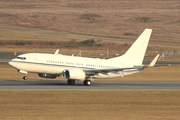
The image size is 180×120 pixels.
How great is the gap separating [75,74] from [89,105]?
1476 cm

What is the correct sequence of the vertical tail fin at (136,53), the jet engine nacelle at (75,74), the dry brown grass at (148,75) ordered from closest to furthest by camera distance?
the jet engine nacelle at (75,74) < the vertical tail fin at (136,53) < the dry brown grass at (148,75)

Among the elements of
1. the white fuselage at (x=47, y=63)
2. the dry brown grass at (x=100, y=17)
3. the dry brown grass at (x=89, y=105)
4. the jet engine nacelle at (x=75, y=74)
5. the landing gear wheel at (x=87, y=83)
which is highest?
the dry brown grass at (x=100, y=17)

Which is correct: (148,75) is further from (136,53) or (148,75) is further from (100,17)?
(100,17)

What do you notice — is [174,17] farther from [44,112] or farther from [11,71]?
[44,112]

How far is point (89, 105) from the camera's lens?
36.3 metres

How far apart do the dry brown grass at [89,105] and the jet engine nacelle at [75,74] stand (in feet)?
20.5

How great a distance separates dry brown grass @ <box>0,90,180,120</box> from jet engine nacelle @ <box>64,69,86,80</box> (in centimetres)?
626

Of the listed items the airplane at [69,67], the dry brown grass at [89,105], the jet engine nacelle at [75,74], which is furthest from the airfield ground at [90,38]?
the airplane at [69,67]

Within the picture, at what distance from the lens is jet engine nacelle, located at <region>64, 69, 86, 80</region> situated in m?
50.8

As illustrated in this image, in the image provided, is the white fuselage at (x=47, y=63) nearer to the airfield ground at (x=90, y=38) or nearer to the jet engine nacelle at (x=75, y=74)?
the jet engine nacelle at (x=75, y=74)

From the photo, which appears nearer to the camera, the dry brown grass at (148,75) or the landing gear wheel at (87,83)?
the landing gear wheel at (87,83)

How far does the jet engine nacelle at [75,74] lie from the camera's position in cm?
5078

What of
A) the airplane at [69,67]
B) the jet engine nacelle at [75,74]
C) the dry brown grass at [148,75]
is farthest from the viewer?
the dry brown grass at [148,75]

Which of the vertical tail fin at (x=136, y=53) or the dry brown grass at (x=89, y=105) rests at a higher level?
the vertical tail fin at (x=136, y=53)
